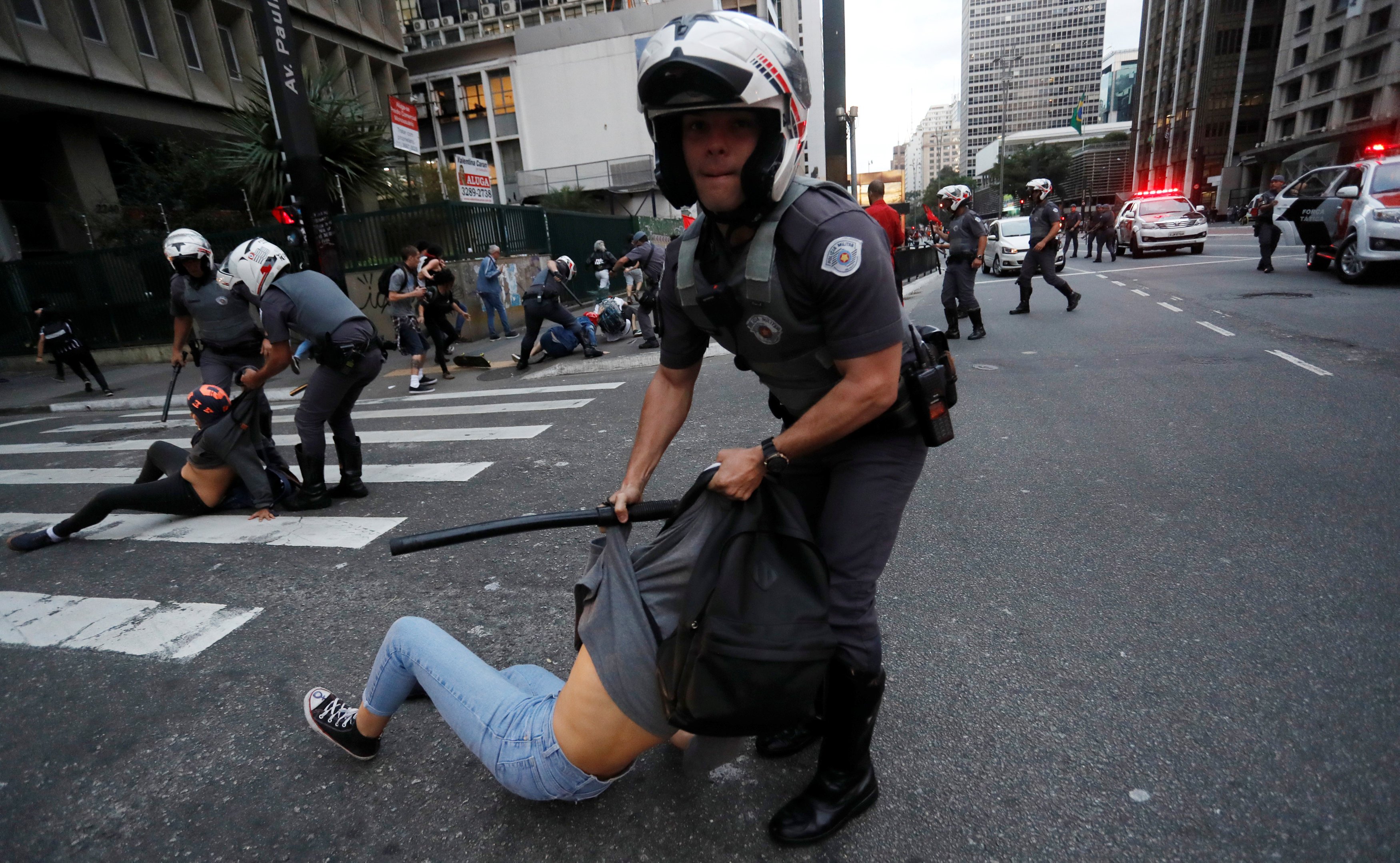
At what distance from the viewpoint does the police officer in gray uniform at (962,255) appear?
8.87 m

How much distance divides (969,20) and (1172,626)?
6205 inches

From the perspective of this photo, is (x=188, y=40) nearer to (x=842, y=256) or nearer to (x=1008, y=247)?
(x=1008, y=247)

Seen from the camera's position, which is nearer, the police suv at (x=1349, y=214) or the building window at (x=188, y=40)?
the police suv at (x=1349, y=214)

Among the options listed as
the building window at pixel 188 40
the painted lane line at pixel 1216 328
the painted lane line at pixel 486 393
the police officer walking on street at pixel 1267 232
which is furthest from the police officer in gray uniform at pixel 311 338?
the building window at pixel 188 40

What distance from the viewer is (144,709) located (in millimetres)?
2705

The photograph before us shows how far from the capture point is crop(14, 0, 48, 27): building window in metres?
15.8

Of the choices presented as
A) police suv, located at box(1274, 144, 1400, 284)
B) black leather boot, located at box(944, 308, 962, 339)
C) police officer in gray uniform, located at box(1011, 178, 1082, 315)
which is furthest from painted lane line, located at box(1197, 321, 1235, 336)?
police suv, located at box(1274, 144, 1400, 284)

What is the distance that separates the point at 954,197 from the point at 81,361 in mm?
13434

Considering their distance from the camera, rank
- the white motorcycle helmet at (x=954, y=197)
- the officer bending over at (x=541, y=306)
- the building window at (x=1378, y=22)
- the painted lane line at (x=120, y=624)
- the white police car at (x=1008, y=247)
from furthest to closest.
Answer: the building window at (x=1378, y=22) < the white police car at (x=1008, y=247) < the officer bending over at (x=541, y=306) < the white motorcycle helmet at (x=954, y=197) < the painted lane line at (x=120, y=624)

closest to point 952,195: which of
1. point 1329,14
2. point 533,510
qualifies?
point 533,510

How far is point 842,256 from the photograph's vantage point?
1.62m

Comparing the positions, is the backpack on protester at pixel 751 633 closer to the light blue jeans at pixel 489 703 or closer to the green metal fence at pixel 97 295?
the light blue jeans at pixel 489 703

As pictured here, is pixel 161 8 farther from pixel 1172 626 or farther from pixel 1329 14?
pixel 1329 14

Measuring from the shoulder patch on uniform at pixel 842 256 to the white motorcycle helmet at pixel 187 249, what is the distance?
5.37 metres
